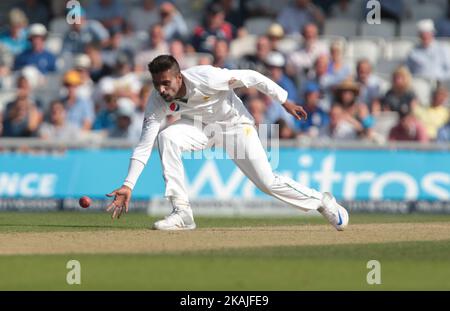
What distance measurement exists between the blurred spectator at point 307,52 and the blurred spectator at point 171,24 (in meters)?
2.10

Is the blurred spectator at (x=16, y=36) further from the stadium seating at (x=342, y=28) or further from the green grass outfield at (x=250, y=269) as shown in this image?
the green grass outfield at (x=250, y=269)

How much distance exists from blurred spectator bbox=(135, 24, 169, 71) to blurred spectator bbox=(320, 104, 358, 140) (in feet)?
11.9

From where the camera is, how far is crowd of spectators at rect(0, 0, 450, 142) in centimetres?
1777

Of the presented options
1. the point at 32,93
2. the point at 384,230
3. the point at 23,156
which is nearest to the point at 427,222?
the point at 384,230

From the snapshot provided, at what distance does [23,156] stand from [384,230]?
19.9 feet

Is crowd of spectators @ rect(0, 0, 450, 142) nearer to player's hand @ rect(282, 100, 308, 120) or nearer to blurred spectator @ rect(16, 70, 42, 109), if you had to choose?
blurred spectator @ rect(16, 70, 42, 109)

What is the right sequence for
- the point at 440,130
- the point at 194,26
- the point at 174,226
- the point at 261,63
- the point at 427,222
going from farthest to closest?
the point at 194,26
the point at 261,63
the point at 440,130
the point at 427,222
the point at 174,226

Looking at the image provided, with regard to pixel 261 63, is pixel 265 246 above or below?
below

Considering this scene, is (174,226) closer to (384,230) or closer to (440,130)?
(384,230)

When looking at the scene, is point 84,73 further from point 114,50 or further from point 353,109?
point 353,109

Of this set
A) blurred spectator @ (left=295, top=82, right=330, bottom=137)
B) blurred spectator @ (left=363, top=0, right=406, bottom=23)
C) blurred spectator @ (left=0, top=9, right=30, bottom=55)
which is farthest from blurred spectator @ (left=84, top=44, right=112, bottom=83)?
blurred spectator @ (left=363, top=0, right=406, bottom=23)
